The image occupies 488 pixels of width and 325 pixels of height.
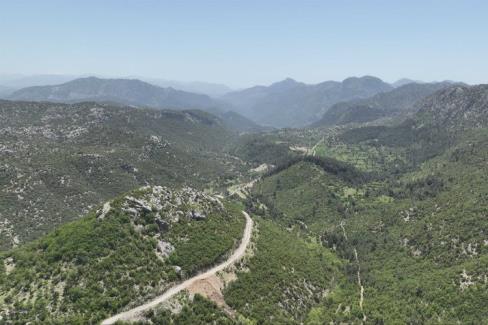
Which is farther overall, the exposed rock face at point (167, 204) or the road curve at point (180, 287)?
the exposed rock face at point (167, 204)

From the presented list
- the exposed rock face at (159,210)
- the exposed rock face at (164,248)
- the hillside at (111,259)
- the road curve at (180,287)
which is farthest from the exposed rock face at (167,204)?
the road curve at (180,287)

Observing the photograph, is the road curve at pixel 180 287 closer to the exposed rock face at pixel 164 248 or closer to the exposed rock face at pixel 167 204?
the exposed rock face at pixel 164 248

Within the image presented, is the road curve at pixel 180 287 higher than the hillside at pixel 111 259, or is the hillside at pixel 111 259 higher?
the hillside at pixel 111 259

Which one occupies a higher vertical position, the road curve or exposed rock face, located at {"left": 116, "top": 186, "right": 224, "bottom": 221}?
exposed rock face, located at {"left": 116, "top": 186, "right": 224, "bottom": 221}

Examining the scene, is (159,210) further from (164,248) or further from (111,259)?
(111,259)

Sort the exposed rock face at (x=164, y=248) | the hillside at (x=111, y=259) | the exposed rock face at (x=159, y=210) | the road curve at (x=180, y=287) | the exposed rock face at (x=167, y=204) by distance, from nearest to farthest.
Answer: the road curve at (x=180, y=287), the hillside at (x=111, y=259), the exposed rock face at (x=164, y=248), the exposed rock face at (x=159, y=210), the exposed rock face at (x=167, y=204)

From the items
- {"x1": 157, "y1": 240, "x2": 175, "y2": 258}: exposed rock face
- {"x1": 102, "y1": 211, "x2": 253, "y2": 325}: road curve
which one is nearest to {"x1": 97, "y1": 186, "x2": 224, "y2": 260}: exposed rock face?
{"x1": 157, "y1": 240, "x2": 175, "y2": 258}: exposed rock face

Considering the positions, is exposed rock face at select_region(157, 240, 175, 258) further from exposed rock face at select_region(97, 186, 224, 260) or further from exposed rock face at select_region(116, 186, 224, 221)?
exposed rock face at select_region(116, 186, 224, 221)

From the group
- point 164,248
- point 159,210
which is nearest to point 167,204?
point 159,210
